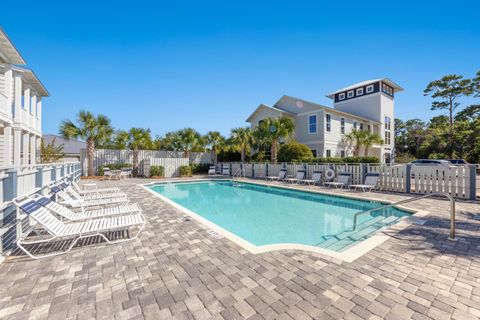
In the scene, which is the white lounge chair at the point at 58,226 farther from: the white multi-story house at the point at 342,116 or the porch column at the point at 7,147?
the white multi-story house at the point at 342,116

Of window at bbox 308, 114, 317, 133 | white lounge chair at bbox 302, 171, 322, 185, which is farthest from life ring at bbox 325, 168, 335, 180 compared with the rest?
window at bbox 308, 114, 317, 133

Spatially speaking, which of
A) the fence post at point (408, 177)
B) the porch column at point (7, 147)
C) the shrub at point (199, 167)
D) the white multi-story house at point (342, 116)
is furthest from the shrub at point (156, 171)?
the fence post at point (408, 177)

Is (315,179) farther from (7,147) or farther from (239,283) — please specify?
(7,147)

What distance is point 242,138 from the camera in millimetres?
21344

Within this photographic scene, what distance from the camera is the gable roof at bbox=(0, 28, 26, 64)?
9433 millimetres

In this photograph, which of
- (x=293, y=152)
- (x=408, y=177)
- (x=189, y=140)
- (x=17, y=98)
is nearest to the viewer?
(x=408, y=177)

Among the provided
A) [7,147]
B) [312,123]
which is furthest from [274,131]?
[7,147]

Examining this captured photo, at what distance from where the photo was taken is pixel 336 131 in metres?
22.4

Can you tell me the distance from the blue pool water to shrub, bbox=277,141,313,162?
22.3 ft

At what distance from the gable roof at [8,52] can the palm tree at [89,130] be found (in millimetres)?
6262

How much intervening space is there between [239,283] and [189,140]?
20246mm

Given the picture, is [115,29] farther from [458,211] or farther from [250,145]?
[458,211]

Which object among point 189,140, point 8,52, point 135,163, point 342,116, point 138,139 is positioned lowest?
point 135,163

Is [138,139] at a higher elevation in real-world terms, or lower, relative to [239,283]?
higher
